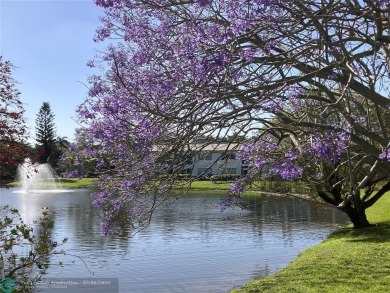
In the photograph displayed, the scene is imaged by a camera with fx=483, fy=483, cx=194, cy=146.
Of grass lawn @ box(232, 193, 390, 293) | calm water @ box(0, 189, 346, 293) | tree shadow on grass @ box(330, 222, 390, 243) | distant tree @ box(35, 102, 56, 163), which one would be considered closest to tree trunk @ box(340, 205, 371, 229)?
tree shadow on grass @ box(330, 222, 390, 243)

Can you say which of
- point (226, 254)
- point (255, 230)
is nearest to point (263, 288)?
point (226, 254)

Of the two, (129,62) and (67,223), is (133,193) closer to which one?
(129,62)

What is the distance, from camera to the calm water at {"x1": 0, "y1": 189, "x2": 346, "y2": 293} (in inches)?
474

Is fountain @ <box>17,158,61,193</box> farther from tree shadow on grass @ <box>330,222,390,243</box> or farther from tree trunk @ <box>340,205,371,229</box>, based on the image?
tree shadow on grass @ <box>330,222,390,243</box>

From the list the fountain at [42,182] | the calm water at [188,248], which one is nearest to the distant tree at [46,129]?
the fountain at [42,182]

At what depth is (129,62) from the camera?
7.33m

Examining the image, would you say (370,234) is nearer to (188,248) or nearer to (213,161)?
(188,248)

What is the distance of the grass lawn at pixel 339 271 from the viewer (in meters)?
8.70

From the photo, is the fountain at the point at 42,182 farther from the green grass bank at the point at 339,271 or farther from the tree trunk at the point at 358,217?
the green grass bank at the point at 339,271

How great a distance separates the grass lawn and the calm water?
148 centimetres

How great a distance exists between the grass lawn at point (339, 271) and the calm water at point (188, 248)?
1.48m

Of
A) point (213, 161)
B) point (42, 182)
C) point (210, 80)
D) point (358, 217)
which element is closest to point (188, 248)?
point (358, 217)

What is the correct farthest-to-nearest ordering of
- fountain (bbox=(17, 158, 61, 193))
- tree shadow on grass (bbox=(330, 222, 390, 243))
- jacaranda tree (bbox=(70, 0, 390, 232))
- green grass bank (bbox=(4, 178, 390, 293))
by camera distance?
1. fountain (bbox=(17, 158, 61, 193))
2. tree shadow on grass (bbox=(330, 222, 390, 243))
3. green grass bank (bbox=(4, 178, 390, 293))
4. jacaranda tree (bbox=(70, 0, 390, 232))

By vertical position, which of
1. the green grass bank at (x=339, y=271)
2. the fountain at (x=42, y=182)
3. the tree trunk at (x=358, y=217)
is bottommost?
the green grass bank at (x=339, y=271)
